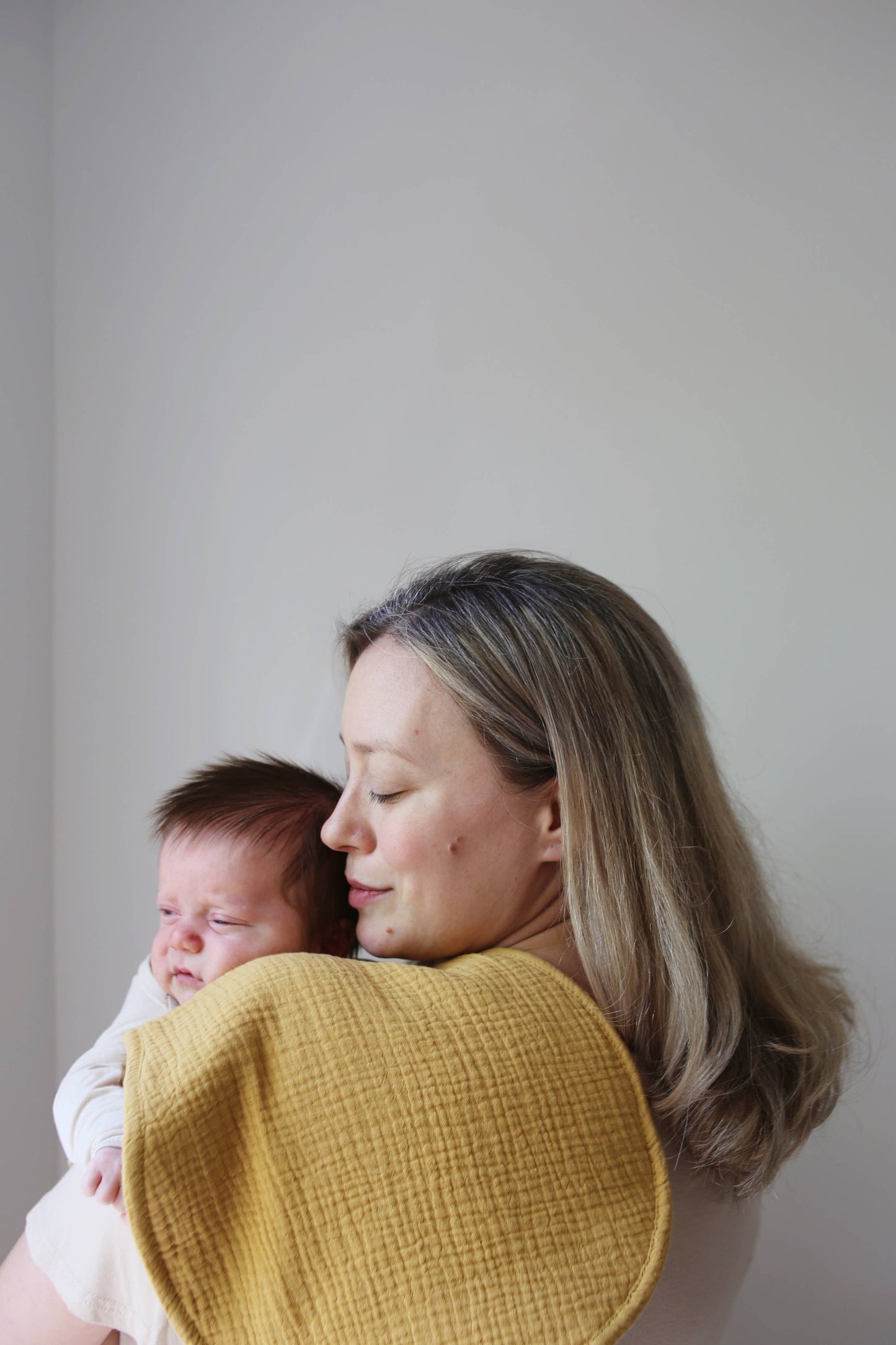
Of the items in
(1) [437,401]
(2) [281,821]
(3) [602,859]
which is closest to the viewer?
(3) [602,859]

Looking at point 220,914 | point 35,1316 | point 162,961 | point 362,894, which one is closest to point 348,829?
point 362,894

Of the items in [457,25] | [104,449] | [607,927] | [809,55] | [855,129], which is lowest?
[607,927]

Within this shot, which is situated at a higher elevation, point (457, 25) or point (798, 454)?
point (457, 25)

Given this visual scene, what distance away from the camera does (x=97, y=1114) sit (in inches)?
36.4

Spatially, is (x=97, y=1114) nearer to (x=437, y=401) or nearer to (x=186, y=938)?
(x=186, y=938)

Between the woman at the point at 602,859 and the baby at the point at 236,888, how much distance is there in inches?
5.0

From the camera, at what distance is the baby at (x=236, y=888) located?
1188 millimetres

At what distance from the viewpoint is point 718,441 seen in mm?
1627

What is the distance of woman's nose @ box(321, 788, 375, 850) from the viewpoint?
1097mm

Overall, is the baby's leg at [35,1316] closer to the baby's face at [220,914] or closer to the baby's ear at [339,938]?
the baby's face at [220,914]

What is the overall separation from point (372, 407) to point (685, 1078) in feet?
4.16

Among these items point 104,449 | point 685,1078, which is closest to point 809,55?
point 104,449

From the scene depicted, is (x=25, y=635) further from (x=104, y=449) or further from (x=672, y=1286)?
(x=672, y=1286)

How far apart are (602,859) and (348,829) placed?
0.29 metres
